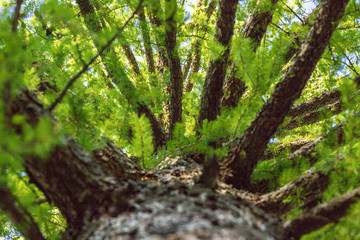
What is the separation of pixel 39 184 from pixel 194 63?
9.74 ft

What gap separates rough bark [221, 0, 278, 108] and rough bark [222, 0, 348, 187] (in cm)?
65

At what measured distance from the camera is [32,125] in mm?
754

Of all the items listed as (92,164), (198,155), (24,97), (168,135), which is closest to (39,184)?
(92,164)

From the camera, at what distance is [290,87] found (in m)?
1.11

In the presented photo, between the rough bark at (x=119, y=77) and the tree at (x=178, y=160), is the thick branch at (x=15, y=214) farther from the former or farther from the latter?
the rough bark at (x=119, y=77)

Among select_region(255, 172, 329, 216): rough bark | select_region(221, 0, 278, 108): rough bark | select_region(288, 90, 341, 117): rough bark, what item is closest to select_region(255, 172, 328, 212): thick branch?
select_region(255, 172, 329, 216): rough bark

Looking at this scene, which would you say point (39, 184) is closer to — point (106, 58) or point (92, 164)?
point (92, 164)

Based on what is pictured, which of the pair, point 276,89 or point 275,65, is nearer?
point 276,89

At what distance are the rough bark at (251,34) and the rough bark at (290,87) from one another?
65 centimetres

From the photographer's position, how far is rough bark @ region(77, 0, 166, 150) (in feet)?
5.95

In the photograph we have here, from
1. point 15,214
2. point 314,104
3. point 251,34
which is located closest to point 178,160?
point 15,214

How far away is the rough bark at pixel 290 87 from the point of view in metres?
1.08

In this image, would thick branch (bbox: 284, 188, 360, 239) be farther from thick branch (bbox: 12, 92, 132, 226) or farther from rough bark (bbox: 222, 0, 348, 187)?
thick branch (bbox: 12, 92, 132, 226)

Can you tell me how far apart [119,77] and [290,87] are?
51.7 inches
